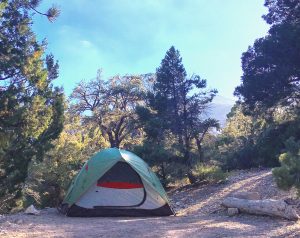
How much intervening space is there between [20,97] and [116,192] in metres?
6.99

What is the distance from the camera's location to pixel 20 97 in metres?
15.9

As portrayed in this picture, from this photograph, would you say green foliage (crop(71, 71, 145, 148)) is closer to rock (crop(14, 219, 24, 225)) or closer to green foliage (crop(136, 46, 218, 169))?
green foliage (crop(136, 46, 218, 169))

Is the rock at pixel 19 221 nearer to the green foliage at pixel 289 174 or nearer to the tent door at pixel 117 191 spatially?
the tent door at pixel 117 191

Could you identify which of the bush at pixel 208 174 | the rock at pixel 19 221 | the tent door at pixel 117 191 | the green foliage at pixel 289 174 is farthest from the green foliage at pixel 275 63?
the rock at pixel 19 221

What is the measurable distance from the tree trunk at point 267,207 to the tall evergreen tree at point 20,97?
894cm

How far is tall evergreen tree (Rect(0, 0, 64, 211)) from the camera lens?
15109 mm

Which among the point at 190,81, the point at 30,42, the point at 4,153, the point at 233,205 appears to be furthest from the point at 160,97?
the point at 233,205

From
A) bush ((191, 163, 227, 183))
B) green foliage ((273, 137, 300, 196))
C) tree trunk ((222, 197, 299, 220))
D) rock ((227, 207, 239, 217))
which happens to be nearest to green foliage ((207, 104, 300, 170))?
bush ((191, 163, 227, 183))

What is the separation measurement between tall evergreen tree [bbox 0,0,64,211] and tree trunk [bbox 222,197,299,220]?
8935 mm

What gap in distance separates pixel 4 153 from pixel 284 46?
13.9 m

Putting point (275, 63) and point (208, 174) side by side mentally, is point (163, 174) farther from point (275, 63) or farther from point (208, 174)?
point (275, 63)

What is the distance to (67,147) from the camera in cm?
2105

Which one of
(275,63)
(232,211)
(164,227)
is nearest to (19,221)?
(164,227)

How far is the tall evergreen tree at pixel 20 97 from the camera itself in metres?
15.1
